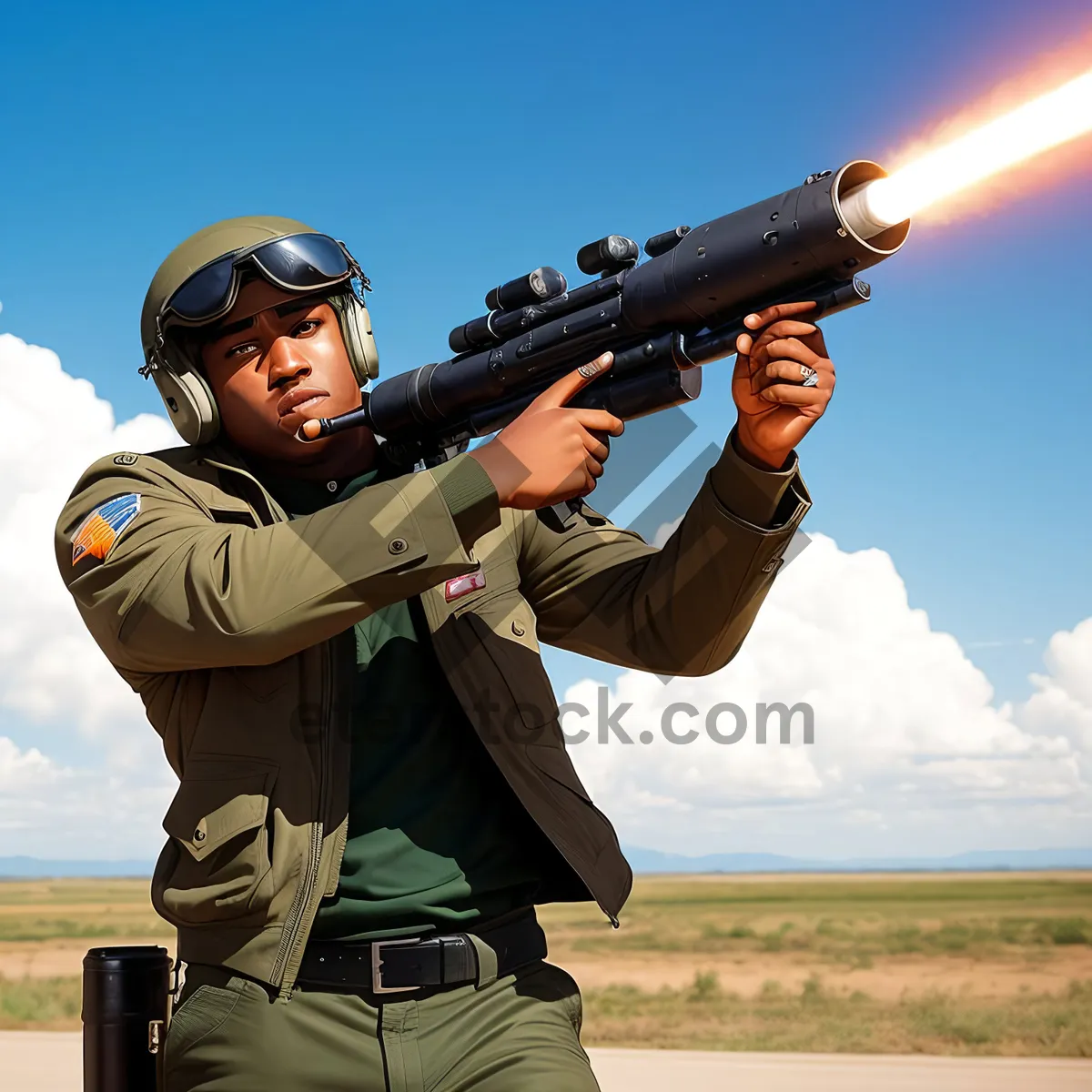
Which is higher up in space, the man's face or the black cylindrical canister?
the man's face

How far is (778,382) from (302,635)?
1.44 meters

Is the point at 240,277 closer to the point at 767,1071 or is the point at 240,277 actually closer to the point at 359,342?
the point at 359,342

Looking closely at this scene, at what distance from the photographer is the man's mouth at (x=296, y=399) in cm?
388

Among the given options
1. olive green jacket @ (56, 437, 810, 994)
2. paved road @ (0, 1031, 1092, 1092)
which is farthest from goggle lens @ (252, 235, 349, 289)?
paved road @ (0, 1031, 1092, 1092)

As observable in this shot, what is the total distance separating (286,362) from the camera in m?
3.90

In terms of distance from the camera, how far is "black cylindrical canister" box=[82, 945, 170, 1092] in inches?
153

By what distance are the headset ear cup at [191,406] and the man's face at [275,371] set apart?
0.18 feet

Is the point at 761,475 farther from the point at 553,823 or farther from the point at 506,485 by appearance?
the point at 553,823

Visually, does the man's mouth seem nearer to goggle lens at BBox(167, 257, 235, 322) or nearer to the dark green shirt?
goggle lens at BBox(167, 257, 235, 322)

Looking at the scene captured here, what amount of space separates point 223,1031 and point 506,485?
5.36 feet

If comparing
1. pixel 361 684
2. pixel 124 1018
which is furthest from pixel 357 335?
pixel 124 1018

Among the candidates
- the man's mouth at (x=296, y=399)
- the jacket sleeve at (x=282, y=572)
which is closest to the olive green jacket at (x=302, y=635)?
the jacket sleeve at (x=282, y=572)

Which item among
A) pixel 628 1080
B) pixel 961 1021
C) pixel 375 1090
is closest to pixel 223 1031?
pixel 375 1090

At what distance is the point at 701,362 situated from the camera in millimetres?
3562
